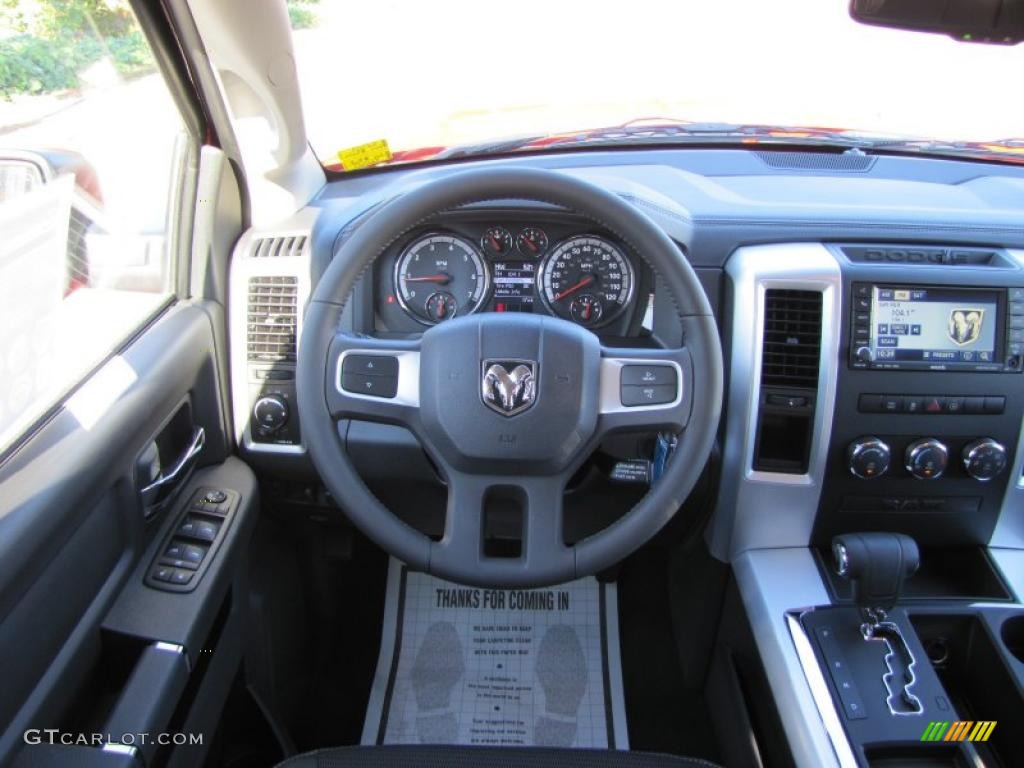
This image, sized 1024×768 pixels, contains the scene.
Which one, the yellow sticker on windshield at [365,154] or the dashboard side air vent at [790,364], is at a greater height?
the yellow sticker on windshield at [365,154]

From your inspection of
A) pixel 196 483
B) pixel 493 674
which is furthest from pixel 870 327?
pixel 196 483

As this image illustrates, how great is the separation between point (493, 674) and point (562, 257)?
3.90 ft

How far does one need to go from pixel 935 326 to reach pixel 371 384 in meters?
1.18

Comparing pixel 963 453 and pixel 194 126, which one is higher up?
pixel 194 126

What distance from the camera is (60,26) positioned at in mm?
1461

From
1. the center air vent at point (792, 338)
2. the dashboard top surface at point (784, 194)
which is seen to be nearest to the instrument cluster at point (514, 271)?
the dashboard top surface at point (784, 194)

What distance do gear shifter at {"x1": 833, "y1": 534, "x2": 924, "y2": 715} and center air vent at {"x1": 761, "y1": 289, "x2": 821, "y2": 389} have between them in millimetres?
346

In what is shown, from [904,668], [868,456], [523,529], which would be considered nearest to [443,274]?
[523,529]

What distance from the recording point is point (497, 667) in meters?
2.28

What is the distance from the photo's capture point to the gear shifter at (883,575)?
1561 mm

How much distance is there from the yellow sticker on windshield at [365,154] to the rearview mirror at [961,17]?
1.21 metres

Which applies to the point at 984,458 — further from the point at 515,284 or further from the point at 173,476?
the point at 173,476

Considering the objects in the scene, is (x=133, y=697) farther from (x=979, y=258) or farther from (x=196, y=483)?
(x=979, y=258)

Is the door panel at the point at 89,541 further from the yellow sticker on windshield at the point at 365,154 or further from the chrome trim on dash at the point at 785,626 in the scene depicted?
the chrome trim on dash at the point at 785,626
